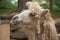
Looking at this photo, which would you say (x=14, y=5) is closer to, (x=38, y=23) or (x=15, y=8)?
(x=15, y=8)

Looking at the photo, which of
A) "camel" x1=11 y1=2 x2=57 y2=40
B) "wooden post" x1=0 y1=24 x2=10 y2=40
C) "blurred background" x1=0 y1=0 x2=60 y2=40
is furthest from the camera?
"blurred background" x1=0 y1=0 x2=60 y2=40

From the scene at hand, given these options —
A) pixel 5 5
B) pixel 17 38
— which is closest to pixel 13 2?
pixel 5 5

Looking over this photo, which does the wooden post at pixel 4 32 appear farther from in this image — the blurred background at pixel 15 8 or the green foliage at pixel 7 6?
the green foliage at pixel 7 6

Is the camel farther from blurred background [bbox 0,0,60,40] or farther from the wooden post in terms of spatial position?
blurred background [bbox 0,0,60,40]

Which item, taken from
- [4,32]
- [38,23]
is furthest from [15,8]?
[4,32]

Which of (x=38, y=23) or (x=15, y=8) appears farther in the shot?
(x=15, y=8)

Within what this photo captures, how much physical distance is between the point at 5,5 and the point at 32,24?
1234 millimetres

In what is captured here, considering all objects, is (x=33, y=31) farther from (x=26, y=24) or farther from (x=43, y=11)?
(x=43, y=11)

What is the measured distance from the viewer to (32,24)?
1.97 meters

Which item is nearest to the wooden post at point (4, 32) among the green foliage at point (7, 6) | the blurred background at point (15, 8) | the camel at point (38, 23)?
the camel at point (38, 23)

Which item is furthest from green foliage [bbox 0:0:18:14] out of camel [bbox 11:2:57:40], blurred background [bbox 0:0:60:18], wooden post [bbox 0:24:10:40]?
wooden post [bbox 0:24:10:40]

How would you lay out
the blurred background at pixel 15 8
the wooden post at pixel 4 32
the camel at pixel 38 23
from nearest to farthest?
the wooden post at pixel 4 32 < the camel at pixel 38 23 < the blurred background at pixel 15 8

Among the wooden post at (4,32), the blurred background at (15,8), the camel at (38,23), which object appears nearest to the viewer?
the wooden post at (4,32)

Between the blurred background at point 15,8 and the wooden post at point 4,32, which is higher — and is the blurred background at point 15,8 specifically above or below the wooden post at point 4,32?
above
